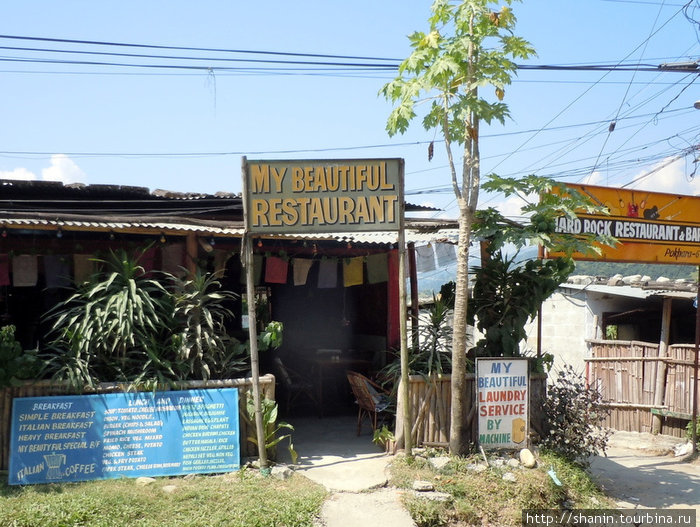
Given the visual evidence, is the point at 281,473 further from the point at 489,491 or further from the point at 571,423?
the point at 571,423

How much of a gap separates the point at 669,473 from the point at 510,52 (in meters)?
6.90

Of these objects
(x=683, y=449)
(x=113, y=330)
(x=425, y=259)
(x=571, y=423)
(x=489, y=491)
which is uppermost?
(x=425, y=259)

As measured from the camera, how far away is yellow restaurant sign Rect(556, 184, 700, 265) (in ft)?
34.6

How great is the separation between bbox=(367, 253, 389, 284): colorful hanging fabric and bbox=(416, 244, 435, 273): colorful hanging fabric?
1150 mm

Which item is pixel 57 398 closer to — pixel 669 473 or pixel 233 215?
pixel 233 215

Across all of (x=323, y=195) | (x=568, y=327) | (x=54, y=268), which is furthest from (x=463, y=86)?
(x=568, y=327)

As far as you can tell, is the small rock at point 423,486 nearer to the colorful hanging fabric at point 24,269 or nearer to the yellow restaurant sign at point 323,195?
the yellow restaurant sign at point 323,195

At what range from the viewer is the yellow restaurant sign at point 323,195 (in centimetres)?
737

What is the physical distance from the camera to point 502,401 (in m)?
7.89

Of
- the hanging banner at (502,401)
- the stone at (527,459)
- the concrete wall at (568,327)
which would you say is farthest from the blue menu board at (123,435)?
the concrete wall at (568,327)

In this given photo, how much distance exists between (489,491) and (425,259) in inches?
201

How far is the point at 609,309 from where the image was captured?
15156 mm

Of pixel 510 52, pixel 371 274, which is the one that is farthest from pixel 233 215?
pixel 510 52

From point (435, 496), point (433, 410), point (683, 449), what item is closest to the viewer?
point (435, 496)
